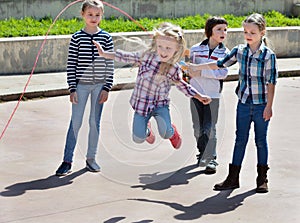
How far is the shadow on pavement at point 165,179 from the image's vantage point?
711 centimetres

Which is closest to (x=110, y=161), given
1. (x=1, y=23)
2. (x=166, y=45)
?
(x=166, y=45)

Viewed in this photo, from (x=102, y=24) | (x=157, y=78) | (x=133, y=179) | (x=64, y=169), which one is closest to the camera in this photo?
(x=157, y=78)

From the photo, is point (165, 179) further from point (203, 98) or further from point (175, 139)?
point (203, 98)

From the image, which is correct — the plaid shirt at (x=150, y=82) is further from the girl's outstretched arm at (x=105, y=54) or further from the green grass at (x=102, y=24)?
the green grass at (x=102, y=24)

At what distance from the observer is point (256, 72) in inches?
269

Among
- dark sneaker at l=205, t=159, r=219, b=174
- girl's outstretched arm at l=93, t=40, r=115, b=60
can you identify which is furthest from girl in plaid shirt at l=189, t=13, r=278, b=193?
girl's outstretched arm at l=93, t=40, r=115, b=60

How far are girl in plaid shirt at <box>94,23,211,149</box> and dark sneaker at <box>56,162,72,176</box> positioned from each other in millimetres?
766

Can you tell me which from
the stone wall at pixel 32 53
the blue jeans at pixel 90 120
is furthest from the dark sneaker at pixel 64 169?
the stone wall at pixel 32 53

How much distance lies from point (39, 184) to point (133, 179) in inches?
32.1

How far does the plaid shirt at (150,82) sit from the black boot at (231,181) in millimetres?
732

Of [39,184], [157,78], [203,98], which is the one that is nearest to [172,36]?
[157,78]

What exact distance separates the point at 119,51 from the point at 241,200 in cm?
159

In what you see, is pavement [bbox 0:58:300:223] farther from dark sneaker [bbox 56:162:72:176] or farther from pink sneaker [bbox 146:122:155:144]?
pink sneaker [bbox 146:122:155:144]

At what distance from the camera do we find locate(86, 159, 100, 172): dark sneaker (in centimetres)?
755
